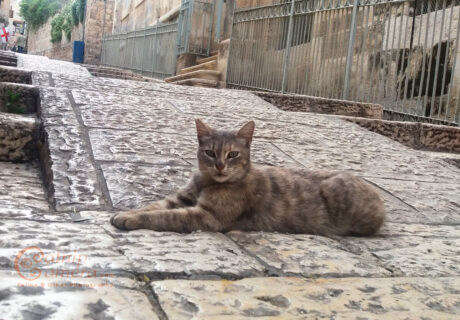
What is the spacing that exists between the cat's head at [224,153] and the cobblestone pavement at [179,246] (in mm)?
372

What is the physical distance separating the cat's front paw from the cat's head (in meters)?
0.60

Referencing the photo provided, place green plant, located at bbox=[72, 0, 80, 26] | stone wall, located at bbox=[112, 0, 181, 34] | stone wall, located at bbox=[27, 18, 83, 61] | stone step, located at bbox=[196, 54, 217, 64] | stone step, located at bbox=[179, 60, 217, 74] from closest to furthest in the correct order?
1. stone step, located at bbox=[179, 60, 217, 74]
2. stone step, located at bbox=[196, 54, 217, 64]
3. stone wall, located at bbox=[112, 0, 181, 34]
4. green plant, located at bbox=[72, 0, 80, 26]
5. stone wall, located at bbox=[27, 18, 83, 61]

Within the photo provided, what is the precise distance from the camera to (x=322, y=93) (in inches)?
366

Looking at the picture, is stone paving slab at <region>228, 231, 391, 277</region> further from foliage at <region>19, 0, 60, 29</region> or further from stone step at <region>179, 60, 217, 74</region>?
foliage at <region>19, 0, 60, 29</region>

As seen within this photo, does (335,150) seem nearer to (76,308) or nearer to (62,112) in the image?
(62,112)

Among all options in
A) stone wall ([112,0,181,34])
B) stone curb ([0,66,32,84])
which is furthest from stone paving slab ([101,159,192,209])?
stone wall ([112,0,181,34])

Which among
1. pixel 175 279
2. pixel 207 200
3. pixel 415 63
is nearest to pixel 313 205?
pixel 207 200

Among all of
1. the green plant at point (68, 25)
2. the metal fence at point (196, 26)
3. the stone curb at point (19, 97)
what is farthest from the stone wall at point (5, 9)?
the stone curb at point (19, 97)

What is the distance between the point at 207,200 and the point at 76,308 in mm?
1349

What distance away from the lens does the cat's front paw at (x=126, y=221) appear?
2328 millimetres

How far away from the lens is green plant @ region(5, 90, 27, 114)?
4523mm

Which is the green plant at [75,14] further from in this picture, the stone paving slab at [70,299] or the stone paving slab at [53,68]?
the stone paving slab at [70,299]

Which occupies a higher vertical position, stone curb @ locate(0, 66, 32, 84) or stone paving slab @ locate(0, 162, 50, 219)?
stone curb @ locate(0, 66, 32, 84)

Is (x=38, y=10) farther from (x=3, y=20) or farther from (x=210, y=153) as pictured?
(x=210, y=153)
